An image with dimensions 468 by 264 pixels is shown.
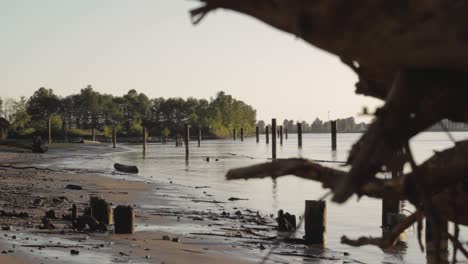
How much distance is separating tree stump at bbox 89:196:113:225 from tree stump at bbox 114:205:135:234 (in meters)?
0.86

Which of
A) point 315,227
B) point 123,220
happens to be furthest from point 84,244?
point 315,227

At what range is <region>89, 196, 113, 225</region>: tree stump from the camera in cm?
1356

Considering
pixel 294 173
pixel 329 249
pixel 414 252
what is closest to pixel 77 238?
pixel 329 249

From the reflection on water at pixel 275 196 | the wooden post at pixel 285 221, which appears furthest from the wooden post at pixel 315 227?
the reflection on water at pixel 275 196

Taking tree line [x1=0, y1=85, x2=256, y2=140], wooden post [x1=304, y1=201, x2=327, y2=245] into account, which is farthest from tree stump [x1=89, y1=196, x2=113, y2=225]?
tree line [x1=0, y1=85, x2=256, y2=140]

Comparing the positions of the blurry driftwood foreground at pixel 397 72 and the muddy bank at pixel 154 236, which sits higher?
the blurry driftwood foreground at pixel 397 72

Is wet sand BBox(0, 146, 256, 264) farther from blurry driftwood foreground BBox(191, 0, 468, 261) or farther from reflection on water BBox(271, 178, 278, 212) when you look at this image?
blurry driftwood foreground BBox(191, 0, 468, 261)

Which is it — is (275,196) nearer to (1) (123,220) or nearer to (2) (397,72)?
(1) (123,220)

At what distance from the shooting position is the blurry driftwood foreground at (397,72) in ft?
7.38

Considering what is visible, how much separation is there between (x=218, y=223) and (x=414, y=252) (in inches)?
203

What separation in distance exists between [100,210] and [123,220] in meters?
1.23

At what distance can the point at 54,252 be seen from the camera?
9.95 metres

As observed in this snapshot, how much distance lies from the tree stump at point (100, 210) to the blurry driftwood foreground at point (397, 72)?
10.9 m

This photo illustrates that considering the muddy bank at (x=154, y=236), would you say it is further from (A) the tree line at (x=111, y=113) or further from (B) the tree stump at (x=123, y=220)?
(A) the tree line at (x=111, y=113)
